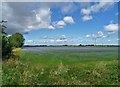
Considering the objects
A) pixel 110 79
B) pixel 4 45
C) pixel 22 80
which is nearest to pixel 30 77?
pixel 22 80

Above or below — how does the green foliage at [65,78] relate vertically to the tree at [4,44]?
below

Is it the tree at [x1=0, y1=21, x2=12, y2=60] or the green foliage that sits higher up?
the tree at [x1=0, y1=21, x2=12, y2=60]

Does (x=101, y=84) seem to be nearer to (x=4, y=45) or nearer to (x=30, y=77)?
(x=30, y=77)

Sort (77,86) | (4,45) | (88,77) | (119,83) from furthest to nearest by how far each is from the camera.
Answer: (4,45), (88,77), (119,83), (77,86)

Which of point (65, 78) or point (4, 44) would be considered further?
point (4, 44)

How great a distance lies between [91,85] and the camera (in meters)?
13.9

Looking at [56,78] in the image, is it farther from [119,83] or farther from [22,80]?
[119,83]

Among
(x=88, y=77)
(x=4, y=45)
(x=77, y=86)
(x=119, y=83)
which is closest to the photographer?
(x=77, y=86)

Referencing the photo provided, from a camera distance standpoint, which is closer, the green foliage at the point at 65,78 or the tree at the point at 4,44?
the green foliage at the point at 65,78

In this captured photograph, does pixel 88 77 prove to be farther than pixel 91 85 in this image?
Yes

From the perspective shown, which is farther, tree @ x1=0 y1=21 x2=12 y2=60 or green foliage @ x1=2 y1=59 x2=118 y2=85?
tree @ x1=0 y1=21 x2=12 y2=60

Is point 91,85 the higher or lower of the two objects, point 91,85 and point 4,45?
the lower

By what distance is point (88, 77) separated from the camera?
15.8 metres

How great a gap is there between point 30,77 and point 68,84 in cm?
244
